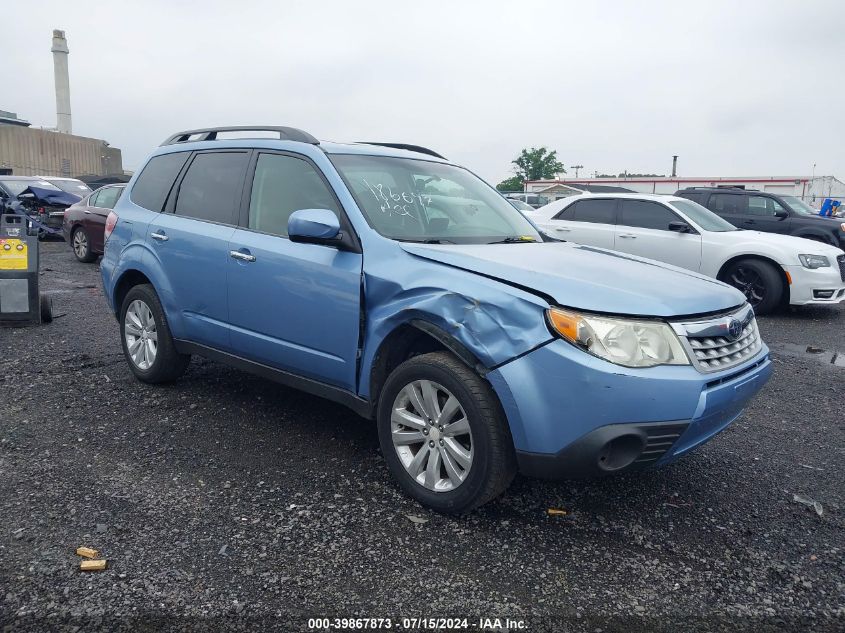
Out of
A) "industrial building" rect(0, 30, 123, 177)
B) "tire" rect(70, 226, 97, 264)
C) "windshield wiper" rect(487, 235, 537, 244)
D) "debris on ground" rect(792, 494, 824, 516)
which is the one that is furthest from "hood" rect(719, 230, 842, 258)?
"industrial building" rect(0, 30, 123, 177)

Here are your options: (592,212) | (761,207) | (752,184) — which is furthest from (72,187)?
(752,184)

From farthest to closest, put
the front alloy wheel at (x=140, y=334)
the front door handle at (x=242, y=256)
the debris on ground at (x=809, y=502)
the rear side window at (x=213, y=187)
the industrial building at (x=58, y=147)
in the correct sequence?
the industrial building at (x=58, y=147)
the front alloy wheel at (x=140, y=334)
the rear side window at (x=213, y=187)
the front door handle at (x=242, y=256)
the debris on ground at (x=809, y=502)

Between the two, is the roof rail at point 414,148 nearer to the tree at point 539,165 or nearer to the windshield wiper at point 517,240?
the windshield wiper at point 517,240

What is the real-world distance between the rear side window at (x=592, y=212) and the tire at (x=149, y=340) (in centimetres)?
694

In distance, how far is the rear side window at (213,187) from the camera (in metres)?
4.40

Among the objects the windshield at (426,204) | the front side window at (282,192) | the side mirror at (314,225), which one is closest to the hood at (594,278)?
the windshield at (426,204)

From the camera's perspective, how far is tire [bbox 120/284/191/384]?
190 inches

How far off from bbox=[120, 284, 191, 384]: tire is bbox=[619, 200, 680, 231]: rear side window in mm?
6962

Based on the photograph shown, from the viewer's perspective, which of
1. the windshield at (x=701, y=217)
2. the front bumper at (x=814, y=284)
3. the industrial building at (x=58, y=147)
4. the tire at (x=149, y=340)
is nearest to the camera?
the tire at (x=149, y=340)

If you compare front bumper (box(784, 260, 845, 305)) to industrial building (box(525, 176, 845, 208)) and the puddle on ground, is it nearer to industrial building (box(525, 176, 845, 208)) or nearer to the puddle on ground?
the puddle on ground

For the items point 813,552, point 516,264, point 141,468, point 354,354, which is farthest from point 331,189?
point 813,552

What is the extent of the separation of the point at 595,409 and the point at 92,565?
6.86 ft

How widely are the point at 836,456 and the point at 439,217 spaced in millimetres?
2795

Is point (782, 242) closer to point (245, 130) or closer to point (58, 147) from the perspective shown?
point (245, 130)
